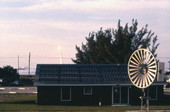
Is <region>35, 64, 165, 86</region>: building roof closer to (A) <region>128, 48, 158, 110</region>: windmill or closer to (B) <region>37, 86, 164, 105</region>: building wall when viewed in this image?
(B) <region>37, 86, 164, 105</region>: building wall

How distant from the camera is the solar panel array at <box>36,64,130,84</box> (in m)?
46.2

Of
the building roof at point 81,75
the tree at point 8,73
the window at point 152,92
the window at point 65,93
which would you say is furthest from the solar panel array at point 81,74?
the tree at point 8,73

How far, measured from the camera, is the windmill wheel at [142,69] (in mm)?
34938

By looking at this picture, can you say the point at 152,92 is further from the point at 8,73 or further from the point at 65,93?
the point at 8,73

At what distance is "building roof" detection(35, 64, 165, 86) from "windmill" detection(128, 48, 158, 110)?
8.87 meters

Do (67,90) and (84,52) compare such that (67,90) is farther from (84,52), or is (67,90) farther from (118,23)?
(84,52)

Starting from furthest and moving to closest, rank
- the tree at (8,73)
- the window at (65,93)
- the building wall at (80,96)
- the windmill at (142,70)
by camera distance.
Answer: the tree at (8,73) < the window at (65,93) < the building wall at (80,96) < the windmill at (142,70)

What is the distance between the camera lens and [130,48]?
79.2 m

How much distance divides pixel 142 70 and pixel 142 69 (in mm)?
147

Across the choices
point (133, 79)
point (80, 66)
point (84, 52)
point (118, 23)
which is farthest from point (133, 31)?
point (133, 79)

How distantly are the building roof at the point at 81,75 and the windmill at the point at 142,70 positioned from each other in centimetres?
887

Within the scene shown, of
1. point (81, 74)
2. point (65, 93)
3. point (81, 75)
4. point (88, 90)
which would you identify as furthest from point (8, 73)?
point (88, 90)

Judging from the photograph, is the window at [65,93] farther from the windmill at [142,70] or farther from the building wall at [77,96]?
the windmill at [142,70]

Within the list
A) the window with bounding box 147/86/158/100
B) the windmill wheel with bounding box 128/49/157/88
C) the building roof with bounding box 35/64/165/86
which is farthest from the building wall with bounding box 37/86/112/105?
the windmill wheel with bounding box 128/49/157/88
